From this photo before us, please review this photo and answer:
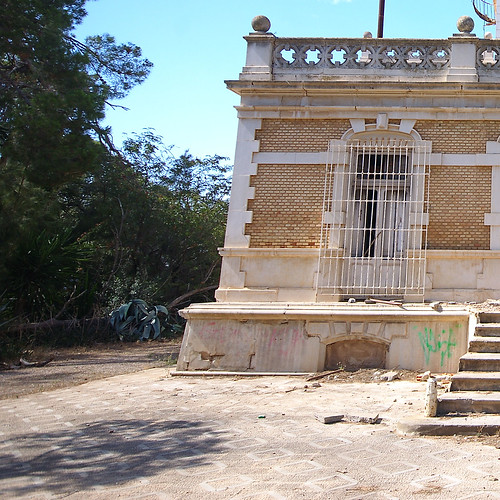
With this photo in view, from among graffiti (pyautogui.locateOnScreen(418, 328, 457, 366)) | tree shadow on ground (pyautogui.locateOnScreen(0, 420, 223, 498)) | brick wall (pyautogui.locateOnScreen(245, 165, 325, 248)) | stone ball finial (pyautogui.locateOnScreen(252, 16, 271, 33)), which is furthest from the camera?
stone ball finial (pyautogui.locateOnScreen(252, 16, 271, 33))

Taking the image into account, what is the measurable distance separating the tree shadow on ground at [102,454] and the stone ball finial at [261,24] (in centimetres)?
808

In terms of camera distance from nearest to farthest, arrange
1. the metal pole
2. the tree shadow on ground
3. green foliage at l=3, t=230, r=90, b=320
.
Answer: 1. the tree shadow on ground
2. green foliage at l=3, t=230, r=90, b=320
3. the metal pole

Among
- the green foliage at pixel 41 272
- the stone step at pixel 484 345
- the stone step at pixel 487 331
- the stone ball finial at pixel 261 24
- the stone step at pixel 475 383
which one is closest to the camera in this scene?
the stone step at pixel 475 383

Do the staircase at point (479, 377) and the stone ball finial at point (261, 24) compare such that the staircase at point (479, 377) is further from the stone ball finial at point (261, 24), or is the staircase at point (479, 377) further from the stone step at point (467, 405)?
the stone ball finial at point (261, 24)

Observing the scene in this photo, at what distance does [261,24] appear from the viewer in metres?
12.0

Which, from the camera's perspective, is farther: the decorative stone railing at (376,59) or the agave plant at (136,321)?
the agave plant at (136,321)

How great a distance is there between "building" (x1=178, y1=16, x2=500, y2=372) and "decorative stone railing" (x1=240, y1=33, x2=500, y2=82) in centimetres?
2

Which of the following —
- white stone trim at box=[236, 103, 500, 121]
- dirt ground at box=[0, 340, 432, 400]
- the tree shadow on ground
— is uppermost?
white stone trim at box=[236, 103, 500, 121]

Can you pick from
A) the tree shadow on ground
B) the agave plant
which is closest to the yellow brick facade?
the tree shadow on ground

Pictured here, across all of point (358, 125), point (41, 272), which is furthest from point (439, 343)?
point (41, 272)

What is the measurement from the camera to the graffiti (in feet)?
30.3

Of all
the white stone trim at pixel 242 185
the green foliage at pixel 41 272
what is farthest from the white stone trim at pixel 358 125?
the green foliage at pixel 41 272

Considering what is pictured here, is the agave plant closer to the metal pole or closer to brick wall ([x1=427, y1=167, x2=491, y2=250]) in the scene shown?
brick wall ([x1=427, y1=167, x2=491, y2=250])

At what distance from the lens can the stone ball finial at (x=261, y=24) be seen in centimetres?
1204
